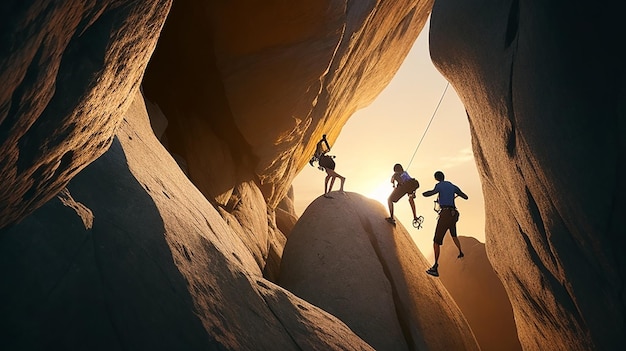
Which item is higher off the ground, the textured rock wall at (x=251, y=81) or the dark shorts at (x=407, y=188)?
the textured rock wall at (x=251, y=81)

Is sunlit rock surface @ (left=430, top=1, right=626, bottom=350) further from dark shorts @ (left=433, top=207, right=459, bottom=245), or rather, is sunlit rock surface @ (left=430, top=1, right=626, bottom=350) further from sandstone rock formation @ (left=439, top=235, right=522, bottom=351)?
sandstone rock formation @ (left=439, top=235, right=522, bottom=351)

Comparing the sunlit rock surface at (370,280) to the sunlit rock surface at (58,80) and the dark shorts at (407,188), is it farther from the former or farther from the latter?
the sunlit rock surface at (58,80)

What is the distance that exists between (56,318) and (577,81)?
5.55m

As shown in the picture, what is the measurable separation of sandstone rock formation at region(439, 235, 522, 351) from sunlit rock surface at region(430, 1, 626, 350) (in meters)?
10.8

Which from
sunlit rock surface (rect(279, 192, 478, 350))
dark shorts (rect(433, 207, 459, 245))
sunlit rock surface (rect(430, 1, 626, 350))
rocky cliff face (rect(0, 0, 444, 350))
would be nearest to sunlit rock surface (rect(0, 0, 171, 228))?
rocky cliff face (rect(0, 0, 444, 350))

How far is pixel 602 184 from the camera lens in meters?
4.28

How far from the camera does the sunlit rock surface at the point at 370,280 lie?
29.2 ft

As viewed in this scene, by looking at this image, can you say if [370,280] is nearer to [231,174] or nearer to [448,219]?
[448,219]

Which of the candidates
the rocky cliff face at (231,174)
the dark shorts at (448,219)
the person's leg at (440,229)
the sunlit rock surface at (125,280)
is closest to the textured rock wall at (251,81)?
the rocky cliff face at (231,174)

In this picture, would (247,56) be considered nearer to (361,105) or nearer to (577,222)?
(577,222)

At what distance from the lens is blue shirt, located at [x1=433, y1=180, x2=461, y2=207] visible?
33.5ft

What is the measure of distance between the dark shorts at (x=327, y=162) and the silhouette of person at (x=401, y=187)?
2.39m

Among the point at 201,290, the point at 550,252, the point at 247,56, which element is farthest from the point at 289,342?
the point at 247,56

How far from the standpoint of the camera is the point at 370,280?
977 centimetres
